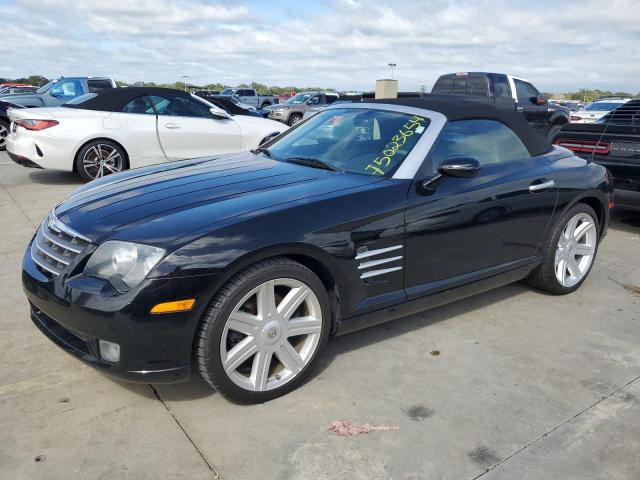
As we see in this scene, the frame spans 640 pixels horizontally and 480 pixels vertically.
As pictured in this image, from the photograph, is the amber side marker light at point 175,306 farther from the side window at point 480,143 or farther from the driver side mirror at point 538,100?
the driver side mirror at point 538,100

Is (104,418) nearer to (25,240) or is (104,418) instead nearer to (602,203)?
(25,240)

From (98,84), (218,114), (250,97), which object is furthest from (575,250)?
(250,97)

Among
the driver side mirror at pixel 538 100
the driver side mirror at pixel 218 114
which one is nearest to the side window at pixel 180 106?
the driver side mirror at pixel 218 114

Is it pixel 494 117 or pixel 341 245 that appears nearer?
pixel 341 245

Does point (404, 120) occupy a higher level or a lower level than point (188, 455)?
higher

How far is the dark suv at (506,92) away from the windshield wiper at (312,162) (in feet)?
30.2

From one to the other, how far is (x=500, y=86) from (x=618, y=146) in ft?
22.4

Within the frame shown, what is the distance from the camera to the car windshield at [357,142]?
3.32 meters

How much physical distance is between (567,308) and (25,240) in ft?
15.8

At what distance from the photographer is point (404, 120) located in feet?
11.6

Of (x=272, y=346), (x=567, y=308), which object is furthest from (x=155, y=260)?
(x=567, y=308)

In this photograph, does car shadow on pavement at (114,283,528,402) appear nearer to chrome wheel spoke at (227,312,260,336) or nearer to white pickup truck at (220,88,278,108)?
chrome wheel spoke at (227,312,260,336)

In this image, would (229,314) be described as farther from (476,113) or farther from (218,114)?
(218,114)

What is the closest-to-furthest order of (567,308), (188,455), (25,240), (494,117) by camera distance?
(188,455) < (494,117) < (567,308) < (25,240)
